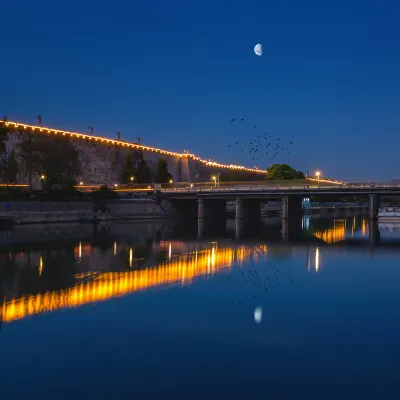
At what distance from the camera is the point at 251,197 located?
262ft

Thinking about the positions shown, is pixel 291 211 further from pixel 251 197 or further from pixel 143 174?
pixel 143 174

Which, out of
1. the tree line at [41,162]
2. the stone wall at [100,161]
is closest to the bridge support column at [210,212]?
the tree line at [41,162]

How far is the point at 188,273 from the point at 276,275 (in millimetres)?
4766

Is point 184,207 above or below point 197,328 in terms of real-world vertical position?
above

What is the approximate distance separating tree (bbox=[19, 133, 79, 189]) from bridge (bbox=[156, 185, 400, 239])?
15169 millimetres

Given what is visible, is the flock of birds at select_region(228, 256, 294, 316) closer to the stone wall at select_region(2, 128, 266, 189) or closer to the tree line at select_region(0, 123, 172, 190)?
the tree line at select_region(0, 123, 172, 190)

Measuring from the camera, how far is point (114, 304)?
20094 millimetres

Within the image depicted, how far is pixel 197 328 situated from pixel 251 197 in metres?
63.5

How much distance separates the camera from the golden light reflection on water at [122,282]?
64.4 ft

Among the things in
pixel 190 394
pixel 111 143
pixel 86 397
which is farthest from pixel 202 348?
pixel 111 143

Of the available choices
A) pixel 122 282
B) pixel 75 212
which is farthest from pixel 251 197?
pixel 122 282

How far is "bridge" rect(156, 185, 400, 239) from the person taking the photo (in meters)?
71.4

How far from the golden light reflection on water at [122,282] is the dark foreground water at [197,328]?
8cm

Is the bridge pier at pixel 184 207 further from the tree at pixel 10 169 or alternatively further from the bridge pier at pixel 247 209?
the tree at pixel 10 169
